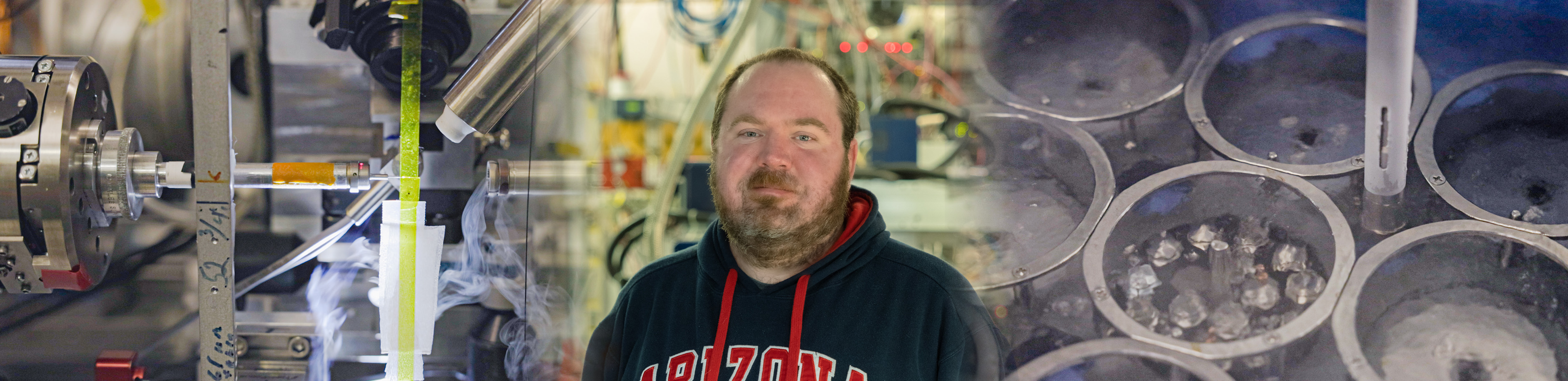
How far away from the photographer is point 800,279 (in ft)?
2.70

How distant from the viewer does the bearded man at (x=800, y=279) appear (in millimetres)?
801

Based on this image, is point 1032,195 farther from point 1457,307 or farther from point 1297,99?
point 1457,307

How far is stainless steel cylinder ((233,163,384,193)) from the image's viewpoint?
731 millimetres

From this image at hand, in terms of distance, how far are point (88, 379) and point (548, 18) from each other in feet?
2.27

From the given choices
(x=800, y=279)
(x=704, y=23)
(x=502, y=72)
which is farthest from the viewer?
(x=704, y=23)

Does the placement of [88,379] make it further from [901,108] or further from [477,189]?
[901,108]

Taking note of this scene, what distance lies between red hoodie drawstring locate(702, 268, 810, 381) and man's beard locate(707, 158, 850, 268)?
1.3 inches

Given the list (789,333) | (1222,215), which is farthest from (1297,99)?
(789,333)

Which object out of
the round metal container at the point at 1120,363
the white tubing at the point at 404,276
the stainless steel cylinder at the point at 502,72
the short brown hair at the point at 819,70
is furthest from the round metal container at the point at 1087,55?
the white tubing at the point at 404,276

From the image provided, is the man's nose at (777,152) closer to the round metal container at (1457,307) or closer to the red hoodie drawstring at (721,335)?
the red hoodie drawstring at (721,335)

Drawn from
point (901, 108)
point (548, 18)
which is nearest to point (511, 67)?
point (548, 18)

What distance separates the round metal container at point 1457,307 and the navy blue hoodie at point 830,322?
1.28ft

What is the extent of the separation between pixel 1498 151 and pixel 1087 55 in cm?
41

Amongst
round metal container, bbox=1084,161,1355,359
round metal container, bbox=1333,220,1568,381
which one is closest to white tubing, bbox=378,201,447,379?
round metal container, bbox=1084,161,1355,359
